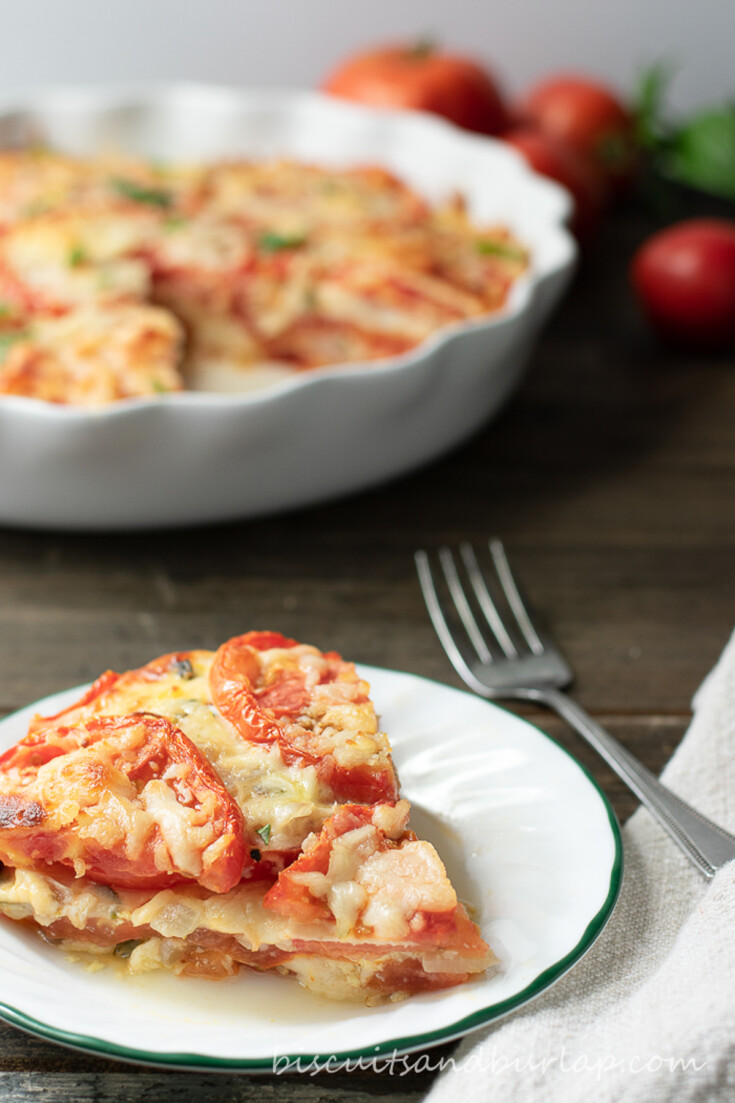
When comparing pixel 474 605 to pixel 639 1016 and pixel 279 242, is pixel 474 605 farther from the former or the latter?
pixel 279 242

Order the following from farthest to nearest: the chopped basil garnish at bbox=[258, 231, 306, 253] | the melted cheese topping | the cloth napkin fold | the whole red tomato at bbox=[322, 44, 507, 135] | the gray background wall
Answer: the gray background wall → the whole red tomato at bbox=[322, 44, 507, 135] → the chopped basil garnish at bbox=[258, 231, 306, 253] → the melted cheese topping → the cloth napkin fold

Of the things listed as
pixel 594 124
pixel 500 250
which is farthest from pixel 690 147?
pixel 500 250

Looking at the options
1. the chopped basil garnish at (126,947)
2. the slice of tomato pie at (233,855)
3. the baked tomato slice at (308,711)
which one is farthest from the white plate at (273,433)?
the chopped basil garnish at (126,947)

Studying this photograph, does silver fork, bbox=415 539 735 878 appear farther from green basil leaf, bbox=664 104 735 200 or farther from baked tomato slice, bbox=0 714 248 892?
green basil leaf, bbox=664 104 735 200

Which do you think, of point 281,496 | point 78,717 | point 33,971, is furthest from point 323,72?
point 33,971

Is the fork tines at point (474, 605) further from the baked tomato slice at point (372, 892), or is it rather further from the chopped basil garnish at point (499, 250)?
the chopped basil garnish at point (499, 250)

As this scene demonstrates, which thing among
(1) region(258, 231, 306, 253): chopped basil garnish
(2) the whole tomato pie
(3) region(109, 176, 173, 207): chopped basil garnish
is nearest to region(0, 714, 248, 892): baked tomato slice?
(2) the whole tomato pie
